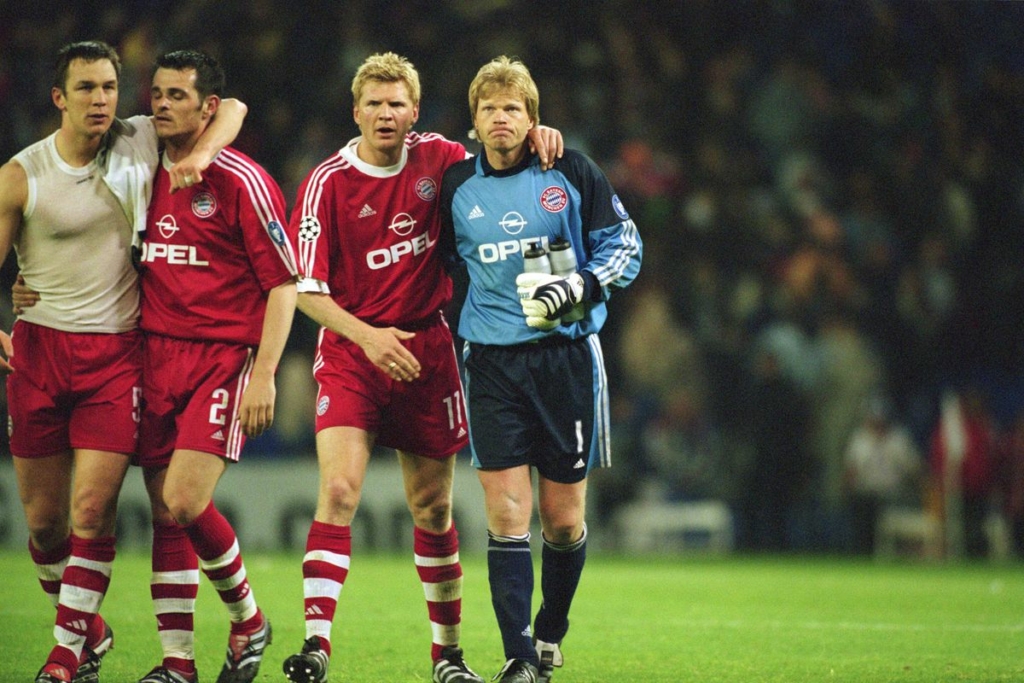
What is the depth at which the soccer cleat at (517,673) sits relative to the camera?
5.41 m

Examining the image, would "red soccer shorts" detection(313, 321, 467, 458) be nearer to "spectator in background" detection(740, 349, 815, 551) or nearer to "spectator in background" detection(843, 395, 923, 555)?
"spectator in background" detection(740, 349, 815, 551)

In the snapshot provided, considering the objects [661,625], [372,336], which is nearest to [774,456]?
[661,625]

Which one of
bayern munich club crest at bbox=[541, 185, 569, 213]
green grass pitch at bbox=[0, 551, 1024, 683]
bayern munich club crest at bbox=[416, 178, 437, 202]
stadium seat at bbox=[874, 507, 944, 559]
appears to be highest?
bayern munich club crest at bbox=[416, 178, 437, 202]

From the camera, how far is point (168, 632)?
5.75 meters

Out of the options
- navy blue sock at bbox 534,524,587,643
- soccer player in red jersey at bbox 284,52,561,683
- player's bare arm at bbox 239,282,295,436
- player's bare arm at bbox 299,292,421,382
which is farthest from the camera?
navy blue sock at bbox 534,524,587,643

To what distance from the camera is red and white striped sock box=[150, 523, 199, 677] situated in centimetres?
575

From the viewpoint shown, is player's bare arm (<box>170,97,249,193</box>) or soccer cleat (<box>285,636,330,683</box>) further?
player's bare arm (<box>170,97,249,193</box>)

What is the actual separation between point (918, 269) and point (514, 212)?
11.1 meters

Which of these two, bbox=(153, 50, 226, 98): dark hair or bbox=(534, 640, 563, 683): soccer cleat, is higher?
bbox=(153, 50, 226, 98): dark hair

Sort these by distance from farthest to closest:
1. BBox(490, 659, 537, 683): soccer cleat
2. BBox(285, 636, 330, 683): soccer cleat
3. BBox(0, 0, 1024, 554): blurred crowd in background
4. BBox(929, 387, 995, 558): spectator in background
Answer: BBox(0, 0, 1024, 554): blurred crowd in background
BBox(929, 387, 995, 558): spectator in background
BBox(490, 659, 537, 683): soccer cleat
BBox(285, 636, 330, 683): soccer cleat

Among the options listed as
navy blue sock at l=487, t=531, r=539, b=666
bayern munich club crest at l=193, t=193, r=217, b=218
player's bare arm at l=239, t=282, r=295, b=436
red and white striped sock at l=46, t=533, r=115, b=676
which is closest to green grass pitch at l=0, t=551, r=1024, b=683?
red and white striped sock at l=46, t=533, r=115, b=676

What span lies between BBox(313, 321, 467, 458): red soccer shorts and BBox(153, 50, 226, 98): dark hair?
1.16 meters

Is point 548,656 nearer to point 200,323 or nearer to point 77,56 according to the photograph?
point 200,323

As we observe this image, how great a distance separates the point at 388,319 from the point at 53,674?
196 cm
